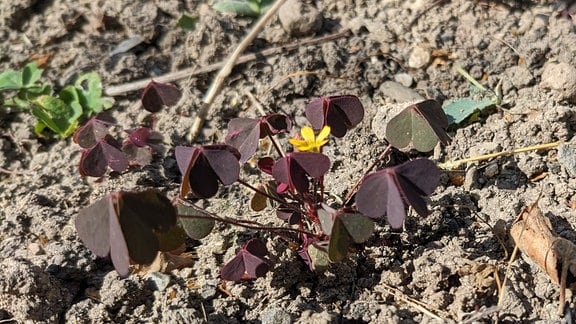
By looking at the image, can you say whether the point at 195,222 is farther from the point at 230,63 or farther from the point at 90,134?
the point at 230,63

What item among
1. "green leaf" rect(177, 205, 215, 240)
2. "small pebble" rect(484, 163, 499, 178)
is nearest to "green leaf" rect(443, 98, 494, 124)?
"small pebble" rect(484, 163, 499, 178)

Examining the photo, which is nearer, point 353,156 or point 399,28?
point 353,156

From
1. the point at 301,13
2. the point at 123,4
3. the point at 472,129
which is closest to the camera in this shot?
the point at 472,129

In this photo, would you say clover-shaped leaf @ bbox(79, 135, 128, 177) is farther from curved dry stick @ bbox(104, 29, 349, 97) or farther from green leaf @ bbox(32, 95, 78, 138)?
curved dry stick @ bbox(104, 29, 349, 97)

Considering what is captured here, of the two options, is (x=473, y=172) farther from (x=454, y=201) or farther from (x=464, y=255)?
(x=464, y=255)

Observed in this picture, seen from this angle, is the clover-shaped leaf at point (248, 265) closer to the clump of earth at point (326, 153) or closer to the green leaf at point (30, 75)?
the clump of earth at point (326, 153)

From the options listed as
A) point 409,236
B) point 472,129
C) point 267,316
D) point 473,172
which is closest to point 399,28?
point 472,129

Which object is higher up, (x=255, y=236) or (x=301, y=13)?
(x=301, y=13)

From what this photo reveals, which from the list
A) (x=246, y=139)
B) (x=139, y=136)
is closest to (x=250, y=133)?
(x=246, y=139)
